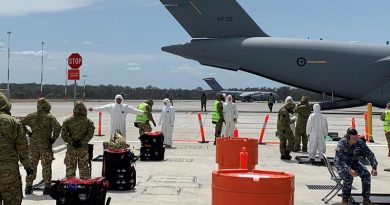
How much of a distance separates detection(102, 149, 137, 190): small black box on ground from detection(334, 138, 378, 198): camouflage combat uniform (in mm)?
3769

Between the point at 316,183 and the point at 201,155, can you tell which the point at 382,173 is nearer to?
the point at 316,183

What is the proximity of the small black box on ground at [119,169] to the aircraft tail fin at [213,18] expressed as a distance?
30097mm

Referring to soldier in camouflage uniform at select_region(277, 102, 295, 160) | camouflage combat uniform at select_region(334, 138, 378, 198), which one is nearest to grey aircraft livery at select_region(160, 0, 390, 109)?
soldier in camouflage uniform at select_region(277, 102, 295, 160)

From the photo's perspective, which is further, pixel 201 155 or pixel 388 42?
pixel 388 42

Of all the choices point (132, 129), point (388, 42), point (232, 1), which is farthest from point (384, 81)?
point (132, 129)

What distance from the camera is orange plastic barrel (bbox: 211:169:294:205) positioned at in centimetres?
517

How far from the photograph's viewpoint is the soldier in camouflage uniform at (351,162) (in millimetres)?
8375

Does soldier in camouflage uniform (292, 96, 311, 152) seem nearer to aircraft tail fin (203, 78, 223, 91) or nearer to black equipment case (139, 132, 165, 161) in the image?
black equipment case (139, 132, 165, 161)

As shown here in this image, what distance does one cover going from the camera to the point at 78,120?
31.9ft

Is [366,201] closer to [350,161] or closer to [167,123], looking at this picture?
[350,161]

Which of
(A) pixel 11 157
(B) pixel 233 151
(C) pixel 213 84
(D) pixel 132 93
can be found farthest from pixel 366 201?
(D) pixel 132 93

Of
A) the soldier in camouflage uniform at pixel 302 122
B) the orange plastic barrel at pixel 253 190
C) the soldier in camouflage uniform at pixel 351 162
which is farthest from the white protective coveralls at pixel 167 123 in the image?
the orange plastic barrel at pixel 253 190

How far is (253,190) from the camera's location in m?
5.16

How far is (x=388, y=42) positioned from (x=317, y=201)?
3476cm
